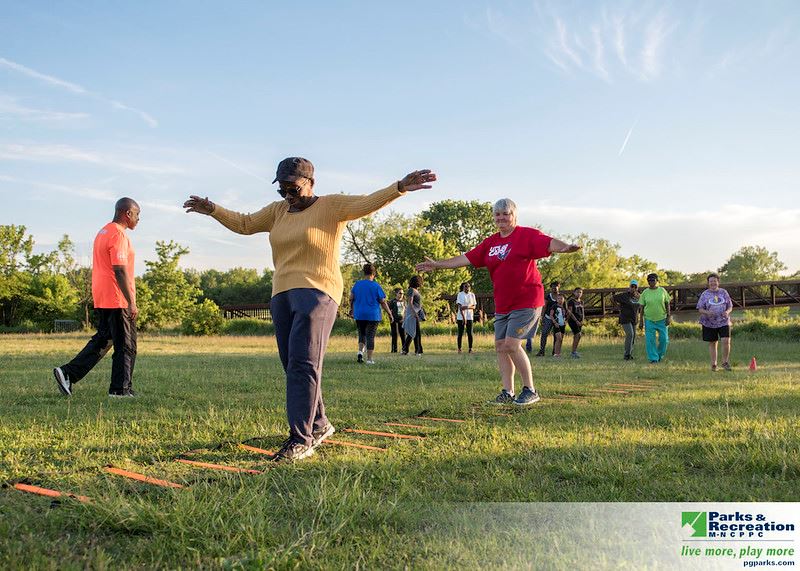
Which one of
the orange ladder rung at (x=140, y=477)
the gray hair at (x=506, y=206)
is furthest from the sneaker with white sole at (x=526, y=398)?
the orange ladder rung at (x=140, y=477)

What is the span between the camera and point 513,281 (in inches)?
258

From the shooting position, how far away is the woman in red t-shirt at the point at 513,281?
21.2 feet

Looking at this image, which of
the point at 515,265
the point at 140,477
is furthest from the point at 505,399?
the point at 140,477

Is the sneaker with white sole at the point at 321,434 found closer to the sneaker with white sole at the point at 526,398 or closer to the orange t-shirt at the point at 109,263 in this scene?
the sneaker with white sole at the point at 526,398

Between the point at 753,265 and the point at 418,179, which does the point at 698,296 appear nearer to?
the point at 418,179

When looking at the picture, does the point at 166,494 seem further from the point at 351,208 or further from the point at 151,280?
the point at 151,280

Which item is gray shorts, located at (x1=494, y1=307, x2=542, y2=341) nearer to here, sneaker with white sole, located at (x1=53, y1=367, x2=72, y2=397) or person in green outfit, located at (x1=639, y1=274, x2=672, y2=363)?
sneaker with white sole, located at (x1=53, y1=367, x2=72, y2=397)

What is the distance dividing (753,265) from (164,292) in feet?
225

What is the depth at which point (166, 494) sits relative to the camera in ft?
10.3

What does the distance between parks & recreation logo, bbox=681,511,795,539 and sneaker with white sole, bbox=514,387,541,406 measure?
3503mm

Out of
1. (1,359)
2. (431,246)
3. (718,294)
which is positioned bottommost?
(1,359)

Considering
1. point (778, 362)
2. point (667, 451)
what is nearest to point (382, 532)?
point (667, 451)

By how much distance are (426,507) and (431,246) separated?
4450 cm

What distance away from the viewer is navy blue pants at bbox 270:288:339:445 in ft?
14.0
